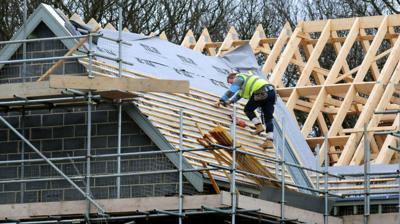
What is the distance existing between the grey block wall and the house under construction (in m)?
0.02

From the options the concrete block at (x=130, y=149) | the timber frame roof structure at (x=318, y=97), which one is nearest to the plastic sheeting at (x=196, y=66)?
the timber frame roof structure at (x=318, y=97)

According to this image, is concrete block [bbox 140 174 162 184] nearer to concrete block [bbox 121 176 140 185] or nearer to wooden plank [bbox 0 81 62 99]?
concrete block [bbox 121 176 140 185]

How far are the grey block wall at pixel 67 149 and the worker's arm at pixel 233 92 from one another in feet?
7.58

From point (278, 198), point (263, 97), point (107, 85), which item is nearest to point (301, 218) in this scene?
point (278, 198)

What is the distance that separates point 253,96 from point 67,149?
3265 millimetres

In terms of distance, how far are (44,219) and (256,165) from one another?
346 centimetres

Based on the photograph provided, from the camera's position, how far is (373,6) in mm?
45156

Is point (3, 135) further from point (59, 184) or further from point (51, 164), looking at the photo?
point (51, 164)

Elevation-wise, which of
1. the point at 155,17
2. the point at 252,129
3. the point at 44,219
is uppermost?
the point at 155,17

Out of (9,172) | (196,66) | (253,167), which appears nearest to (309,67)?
(196,66)

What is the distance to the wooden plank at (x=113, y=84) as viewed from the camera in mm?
23188

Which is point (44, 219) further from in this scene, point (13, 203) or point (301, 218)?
point (301, 218)

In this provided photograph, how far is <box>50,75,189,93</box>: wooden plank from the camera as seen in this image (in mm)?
23188

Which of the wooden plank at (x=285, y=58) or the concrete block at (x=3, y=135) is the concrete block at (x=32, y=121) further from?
the wooden plank at (x=285, y=58)
